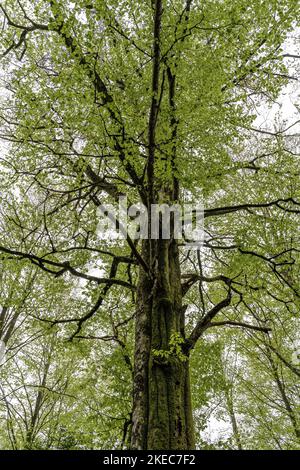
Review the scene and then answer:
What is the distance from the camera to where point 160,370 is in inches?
154

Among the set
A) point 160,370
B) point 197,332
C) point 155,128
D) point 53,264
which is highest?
point 155,128

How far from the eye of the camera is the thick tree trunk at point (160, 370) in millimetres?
3504

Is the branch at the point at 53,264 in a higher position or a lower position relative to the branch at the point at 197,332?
higher

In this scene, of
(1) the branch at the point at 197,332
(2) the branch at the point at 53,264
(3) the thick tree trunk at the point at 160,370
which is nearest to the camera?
(3) the thick tree trunk at the point at 160,370

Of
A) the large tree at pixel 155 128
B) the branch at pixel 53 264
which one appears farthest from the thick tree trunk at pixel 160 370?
the branch at pixel 53 264

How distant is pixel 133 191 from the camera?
6.13m

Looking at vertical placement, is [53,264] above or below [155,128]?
below

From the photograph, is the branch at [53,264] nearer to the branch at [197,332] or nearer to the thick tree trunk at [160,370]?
the thick tree trunk at [160,370]

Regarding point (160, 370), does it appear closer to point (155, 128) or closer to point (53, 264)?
point (53, 264)

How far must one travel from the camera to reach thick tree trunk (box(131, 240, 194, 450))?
3.50m

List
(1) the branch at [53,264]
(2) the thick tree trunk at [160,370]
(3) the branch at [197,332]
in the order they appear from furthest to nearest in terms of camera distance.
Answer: (3) the branch at [197,332], (1) the branch at [53,264], (2) the thick tree trunk at [160,370]

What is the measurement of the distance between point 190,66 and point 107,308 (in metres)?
4.70

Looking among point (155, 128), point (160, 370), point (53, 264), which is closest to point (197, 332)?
Answer: point (160, 370)
